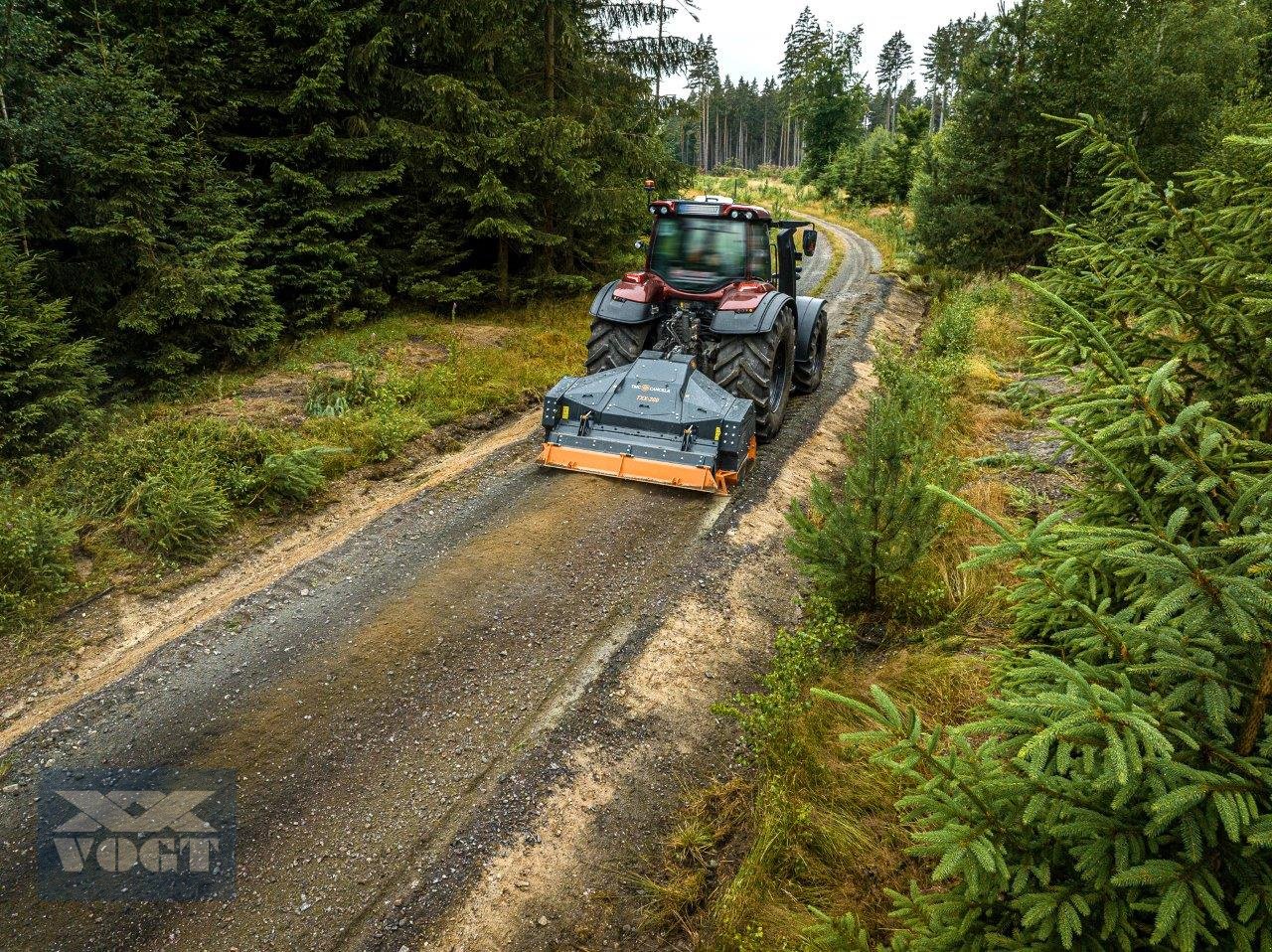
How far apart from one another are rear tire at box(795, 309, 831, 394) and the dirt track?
13.1 feet

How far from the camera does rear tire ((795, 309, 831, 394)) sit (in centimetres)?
1030

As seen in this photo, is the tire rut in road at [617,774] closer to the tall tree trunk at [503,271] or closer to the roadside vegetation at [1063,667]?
the roadside vegetation at [1063,667]

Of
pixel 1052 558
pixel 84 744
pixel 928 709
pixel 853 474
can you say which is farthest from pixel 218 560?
pixel 1052 558

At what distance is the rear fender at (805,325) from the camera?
400 inches

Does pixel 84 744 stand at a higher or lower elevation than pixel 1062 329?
lower

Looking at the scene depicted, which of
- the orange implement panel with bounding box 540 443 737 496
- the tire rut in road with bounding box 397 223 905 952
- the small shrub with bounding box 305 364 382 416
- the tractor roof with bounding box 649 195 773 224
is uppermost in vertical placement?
the tractor roof with bounding box 649 195 773 224

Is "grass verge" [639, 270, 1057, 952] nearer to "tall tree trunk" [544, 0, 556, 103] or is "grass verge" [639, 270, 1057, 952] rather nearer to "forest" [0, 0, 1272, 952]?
"forest" [0, 0, 1272, 952]

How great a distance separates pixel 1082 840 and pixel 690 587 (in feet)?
12.8

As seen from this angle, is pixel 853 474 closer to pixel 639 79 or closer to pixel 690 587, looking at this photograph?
pixel 690 587

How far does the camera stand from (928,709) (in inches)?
160

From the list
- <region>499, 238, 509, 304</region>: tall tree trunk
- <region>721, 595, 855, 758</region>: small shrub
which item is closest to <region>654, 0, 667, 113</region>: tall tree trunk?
<region>499, 238, 509, 304</region>: tall tree trunk

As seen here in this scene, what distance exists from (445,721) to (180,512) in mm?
3497

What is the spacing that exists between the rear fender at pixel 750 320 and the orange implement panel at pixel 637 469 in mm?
1712

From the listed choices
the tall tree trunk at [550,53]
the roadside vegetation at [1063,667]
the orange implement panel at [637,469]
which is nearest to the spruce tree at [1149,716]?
the roadside vegetation at [1063,667]
